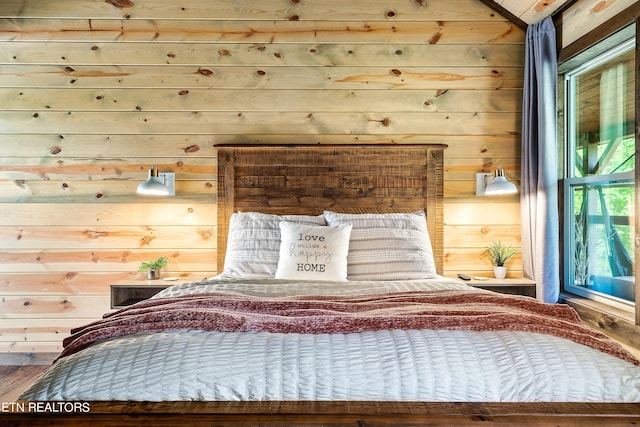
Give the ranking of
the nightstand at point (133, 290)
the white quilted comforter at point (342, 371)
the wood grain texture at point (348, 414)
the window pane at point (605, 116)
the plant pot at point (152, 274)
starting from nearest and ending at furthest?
1. the wood grain texture at point (348, 414)
2. the white quilted comforter at point (342, 371)
3. the window pane at point (605, 116)
4. the nightstand at point (133, 290)
5. the plant pot at point (152, 274)

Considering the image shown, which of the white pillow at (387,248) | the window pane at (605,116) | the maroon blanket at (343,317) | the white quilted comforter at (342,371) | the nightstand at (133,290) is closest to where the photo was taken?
the white quilted comforter at (342,371)

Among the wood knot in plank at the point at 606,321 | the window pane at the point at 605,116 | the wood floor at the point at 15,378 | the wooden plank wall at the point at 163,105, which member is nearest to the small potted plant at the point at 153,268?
the wooden plank wall at the point at 163,105

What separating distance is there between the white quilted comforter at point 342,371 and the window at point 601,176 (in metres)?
1.41

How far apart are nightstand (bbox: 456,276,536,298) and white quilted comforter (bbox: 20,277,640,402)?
1.47m

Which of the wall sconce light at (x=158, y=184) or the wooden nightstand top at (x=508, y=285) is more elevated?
the wall sconce light at (x=158, y=184)

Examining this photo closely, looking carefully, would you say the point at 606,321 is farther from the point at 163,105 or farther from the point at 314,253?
the point at 163,105

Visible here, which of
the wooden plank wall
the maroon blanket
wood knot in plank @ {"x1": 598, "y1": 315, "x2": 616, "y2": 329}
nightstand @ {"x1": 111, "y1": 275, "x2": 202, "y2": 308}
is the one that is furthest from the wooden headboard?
the maroon blanket

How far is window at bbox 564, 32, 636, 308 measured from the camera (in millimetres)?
2201

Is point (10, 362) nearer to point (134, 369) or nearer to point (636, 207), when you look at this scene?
point (134, 369)

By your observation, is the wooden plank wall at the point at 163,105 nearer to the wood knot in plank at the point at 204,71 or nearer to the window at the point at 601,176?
the wood knot in plank at the point at 204,71

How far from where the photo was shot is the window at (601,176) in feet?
7.22

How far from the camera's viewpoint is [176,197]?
2.88 metres

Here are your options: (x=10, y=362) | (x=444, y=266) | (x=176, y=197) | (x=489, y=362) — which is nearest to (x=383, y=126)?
(x=444, y=266)

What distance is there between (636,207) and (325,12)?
216cm
